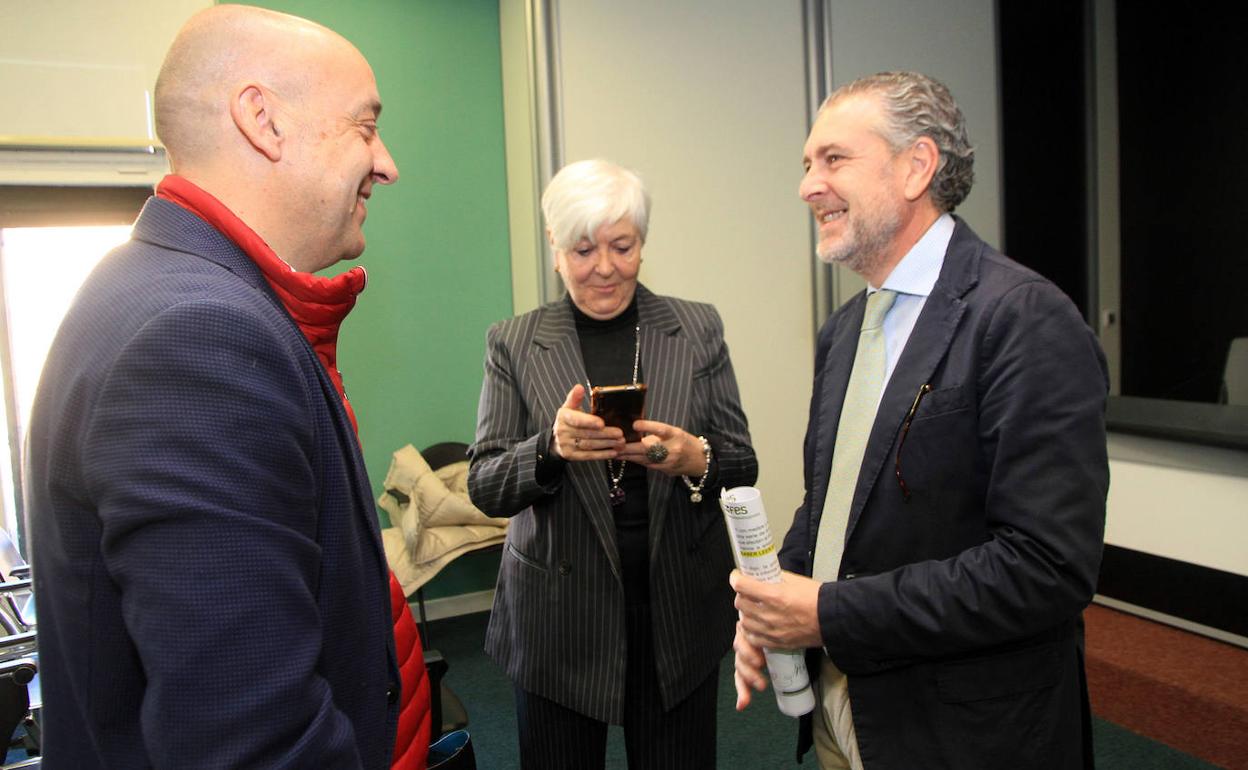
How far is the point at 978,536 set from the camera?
3.94 ft

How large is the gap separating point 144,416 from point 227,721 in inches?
10.2

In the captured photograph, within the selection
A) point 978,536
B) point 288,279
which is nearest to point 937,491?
point 978,536

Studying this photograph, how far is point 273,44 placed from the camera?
929 millimetres

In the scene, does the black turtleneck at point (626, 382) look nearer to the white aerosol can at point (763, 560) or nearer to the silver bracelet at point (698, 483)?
the silver bracelet at point (698, 483)

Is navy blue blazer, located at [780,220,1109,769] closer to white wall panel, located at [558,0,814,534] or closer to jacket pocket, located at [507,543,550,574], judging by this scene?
jacket pocket, located at [507,543,550,574]

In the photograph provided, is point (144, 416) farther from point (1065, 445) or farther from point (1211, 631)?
point (1211, 631)

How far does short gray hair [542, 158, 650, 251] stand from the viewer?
1765 millimetres

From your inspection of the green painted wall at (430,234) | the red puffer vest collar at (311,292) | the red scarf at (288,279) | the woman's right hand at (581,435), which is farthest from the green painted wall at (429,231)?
the red scarf at (288,279)

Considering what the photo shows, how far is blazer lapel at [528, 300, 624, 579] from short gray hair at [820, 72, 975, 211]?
740 millimetres

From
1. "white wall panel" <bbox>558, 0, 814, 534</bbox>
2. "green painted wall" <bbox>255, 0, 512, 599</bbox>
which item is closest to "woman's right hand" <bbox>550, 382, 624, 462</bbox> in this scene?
"white wall panel" <bbox>558, 0, 814, 534</bbox>

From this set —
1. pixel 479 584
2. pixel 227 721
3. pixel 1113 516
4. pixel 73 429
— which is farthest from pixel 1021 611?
pixel 479 584

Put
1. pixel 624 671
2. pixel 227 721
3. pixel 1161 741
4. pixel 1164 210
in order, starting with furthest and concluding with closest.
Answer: pixel 1164 210 < pixel 1161 741 < pixel 624 671 < pixel 227 721

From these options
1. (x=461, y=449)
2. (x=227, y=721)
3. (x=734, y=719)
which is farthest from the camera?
(x=461, y=449)

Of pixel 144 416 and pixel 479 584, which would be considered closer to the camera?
pixel 144 416
